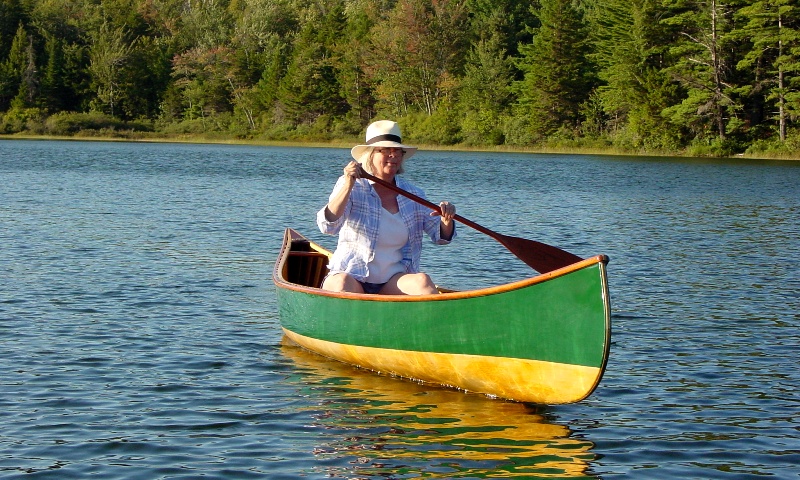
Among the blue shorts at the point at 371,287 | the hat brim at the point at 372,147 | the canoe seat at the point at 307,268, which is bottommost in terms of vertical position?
the canoe seat at the point at 307,268

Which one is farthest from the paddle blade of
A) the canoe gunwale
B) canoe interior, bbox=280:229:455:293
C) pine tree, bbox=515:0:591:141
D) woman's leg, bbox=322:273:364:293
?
pine tree, bbox=515:0:591:141

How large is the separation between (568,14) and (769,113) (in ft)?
46.1

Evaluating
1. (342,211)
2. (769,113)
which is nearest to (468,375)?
(342,211)

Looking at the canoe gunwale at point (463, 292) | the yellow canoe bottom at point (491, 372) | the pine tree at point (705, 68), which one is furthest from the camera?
the pine tree at point (705, 68)

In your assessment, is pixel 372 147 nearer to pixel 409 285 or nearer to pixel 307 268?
pixel 409 285

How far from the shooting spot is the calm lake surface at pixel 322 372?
6.55 meters

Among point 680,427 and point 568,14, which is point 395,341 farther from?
point 568,14

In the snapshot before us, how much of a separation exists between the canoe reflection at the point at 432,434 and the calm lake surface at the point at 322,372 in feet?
0.07

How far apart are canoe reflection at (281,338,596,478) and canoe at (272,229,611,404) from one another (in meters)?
0.18

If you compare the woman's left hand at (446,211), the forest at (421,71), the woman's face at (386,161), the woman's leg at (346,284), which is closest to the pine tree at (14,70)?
the forest at (421,71)

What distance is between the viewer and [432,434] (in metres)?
7.00

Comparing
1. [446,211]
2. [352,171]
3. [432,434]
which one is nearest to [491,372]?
[432,434]

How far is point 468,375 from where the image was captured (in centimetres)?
769

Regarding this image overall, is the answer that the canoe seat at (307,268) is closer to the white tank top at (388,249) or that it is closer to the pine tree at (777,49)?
the white tank top at (388,249)
